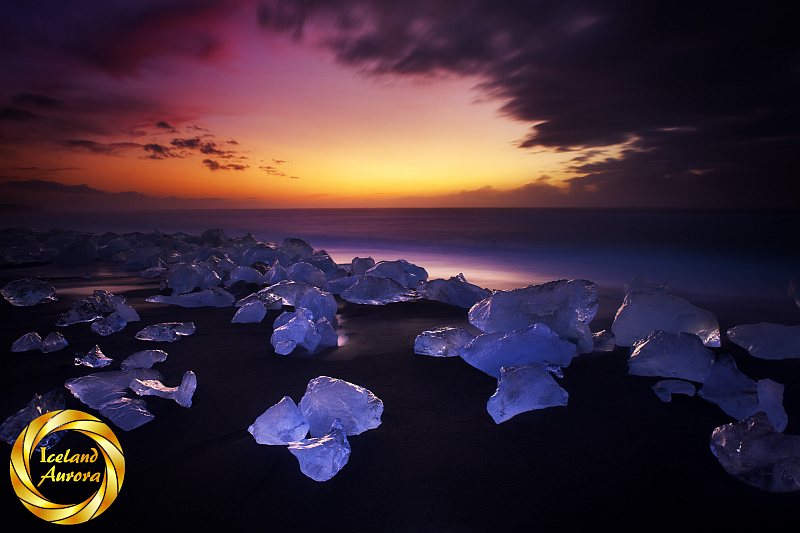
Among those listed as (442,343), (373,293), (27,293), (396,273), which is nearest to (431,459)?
(442,343)

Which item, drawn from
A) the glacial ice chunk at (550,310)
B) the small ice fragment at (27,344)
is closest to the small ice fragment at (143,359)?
the small ice fragment at (27,344)

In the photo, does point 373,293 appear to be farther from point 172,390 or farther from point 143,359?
point 172,390

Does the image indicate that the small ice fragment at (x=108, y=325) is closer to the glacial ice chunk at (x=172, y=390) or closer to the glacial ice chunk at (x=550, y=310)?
the glacial ice chunk at (x=172, y=390)

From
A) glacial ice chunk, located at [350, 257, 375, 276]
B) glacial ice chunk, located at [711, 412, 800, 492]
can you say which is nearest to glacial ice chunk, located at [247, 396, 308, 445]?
glacial ice chunk, located at [711, 412, 800, 492]

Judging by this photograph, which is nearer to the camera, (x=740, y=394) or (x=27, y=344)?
(x=740, y=394)

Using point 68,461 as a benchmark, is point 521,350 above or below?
above

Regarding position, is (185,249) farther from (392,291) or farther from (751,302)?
(751,302)

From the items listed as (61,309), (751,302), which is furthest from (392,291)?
(751,302)

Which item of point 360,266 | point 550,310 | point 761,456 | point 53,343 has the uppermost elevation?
point 550,310
